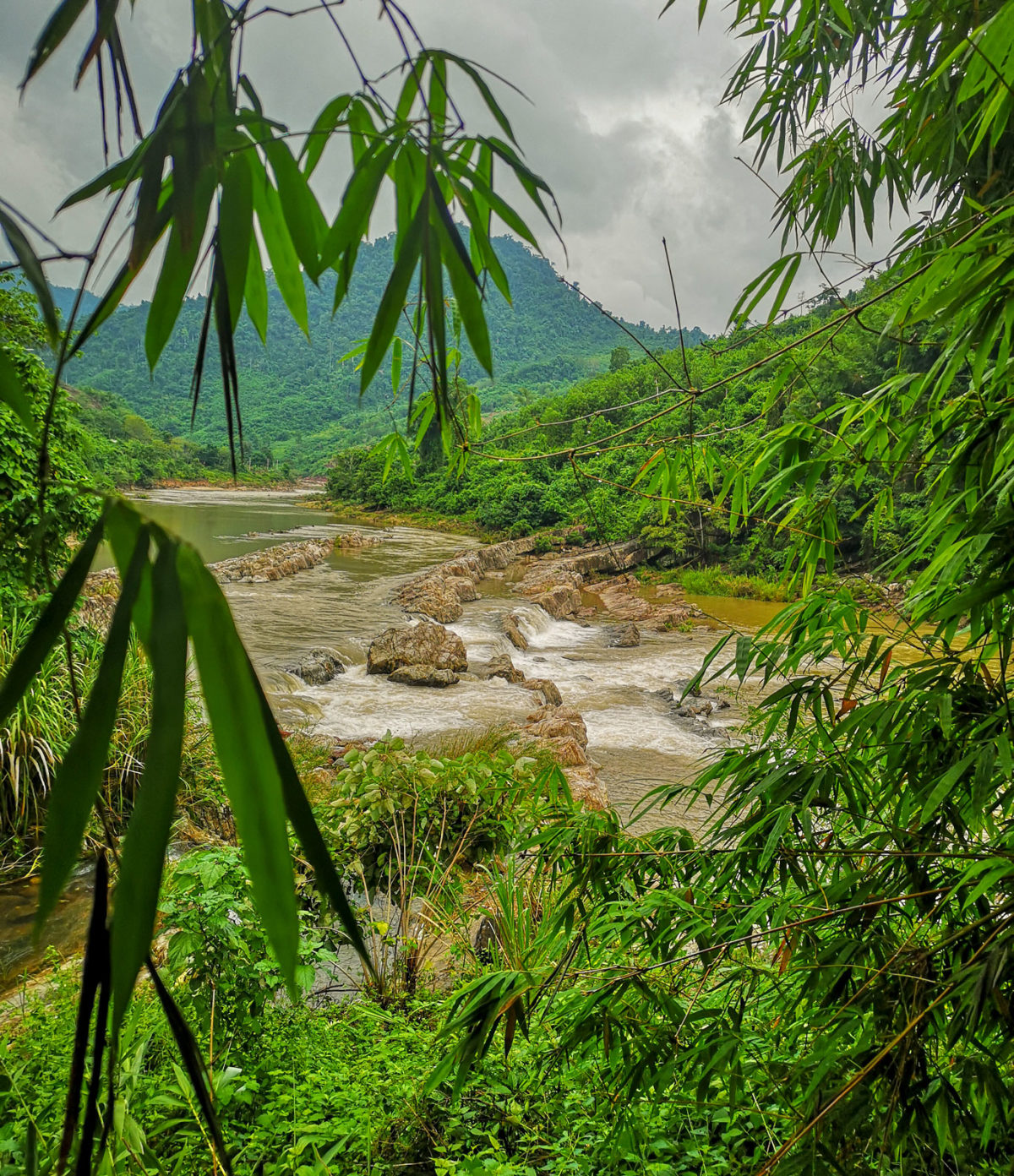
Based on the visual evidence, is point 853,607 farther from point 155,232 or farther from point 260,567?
point 260,567

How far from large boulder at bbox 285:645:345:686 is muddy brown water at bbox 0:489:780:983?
3.9 inches

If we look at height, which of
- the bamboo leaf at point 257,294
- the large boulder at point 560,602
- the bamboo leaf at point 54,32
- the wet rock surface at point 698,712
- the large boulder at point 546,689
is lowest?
the wet rock surface at point 698,712

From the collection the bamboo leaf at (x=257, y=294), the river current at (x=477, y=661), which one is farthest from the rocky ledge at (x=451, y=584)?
the bamboo leaf at (x=257, y=294)

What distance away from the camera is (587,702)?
6.84 metres

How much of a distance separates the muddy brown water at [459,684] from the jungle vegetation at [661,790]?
15cm

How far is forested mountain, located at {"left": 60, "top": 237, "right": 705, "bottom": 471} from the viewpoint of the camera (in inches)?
21.5

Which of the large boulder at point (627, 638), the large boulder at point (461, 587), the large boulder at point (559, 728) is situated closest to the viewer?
the large boulder at point (559, 728)

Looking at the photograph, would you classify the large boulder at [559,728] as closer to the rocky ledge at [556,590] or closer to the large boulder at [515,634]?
the rocky ledge at [556,590]

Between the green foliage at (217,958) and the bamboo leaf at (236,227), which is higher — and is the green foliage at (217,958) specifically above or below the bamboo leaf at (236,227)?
below

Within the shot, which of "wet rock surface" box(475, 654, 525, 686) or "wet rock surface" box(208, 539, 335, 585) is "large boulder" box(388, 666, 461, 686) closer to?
"wet rock surface" box(475, 654, 525, 686)

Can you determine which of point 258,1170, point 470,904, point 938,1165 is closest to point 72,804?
point 938,1165

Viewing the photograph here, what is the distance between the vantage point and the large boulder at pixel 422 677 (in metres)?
6.73

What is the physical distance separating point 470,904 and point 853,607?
79.4 inches

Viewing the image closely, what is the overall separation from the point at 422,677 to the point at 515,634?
8.08 feet
